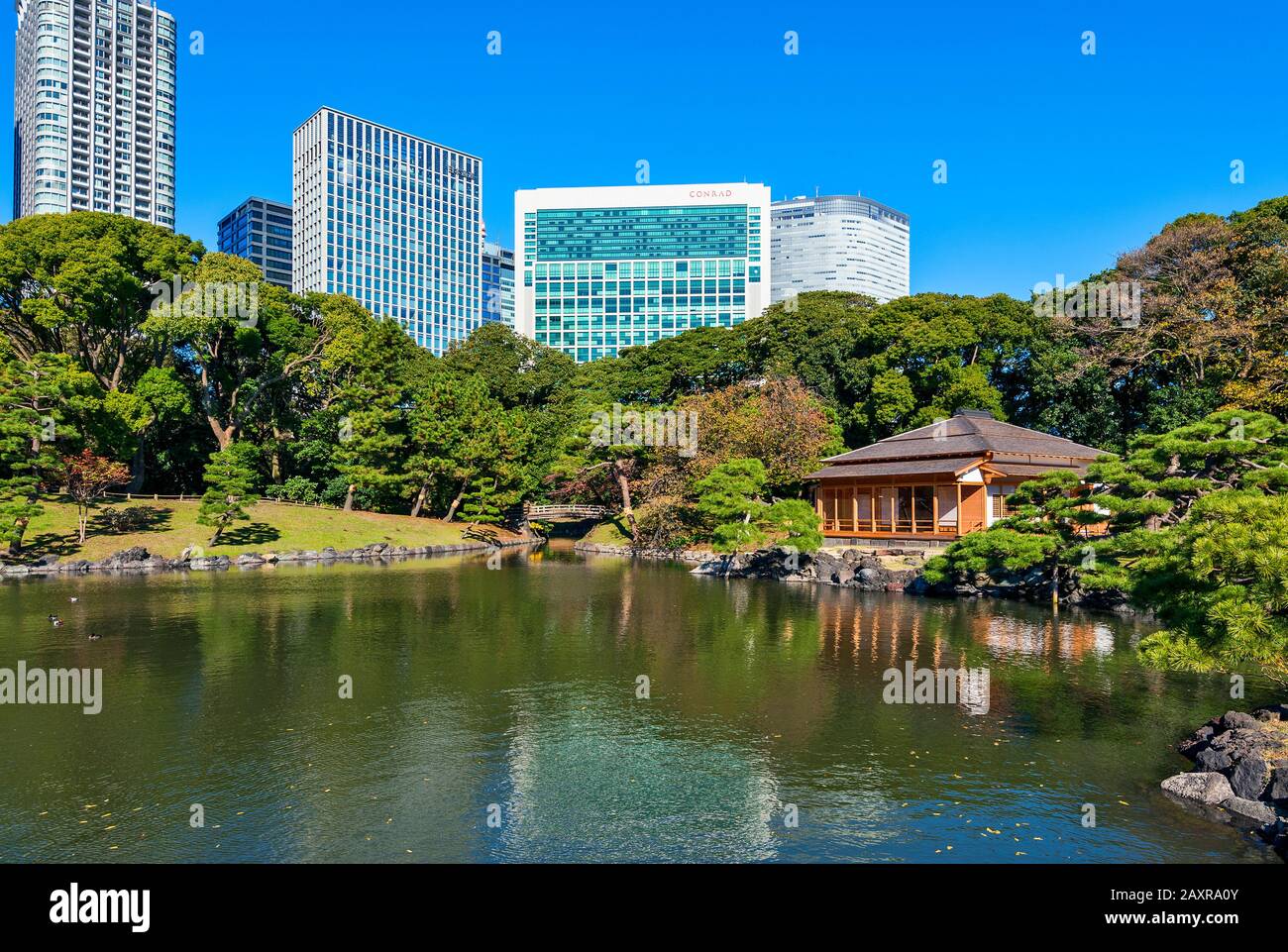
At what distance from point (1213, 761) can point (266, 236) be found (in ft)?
505

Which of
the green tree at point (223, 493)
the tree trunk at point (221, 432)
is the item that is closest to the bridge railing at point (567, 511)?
the tree trunk at point (221, 432)

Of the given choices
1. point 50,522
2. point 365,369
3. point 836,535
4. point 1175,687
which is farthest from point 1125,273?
point 50,522

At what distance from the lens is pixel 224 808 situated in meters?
9.42

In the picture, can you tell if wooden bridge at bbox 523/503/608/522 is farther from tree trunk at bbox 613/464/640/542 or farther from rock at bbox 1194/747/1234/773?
rock at bbox 1194/747/1234/773

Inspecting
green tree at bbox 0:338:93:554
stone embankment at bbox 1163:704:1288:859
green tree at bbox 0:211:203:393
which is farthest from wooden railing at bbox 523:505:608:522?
stone embankment at bbox 1163:704:1288:859

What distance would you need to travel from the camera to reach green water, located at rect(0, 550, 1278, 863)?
28.7 ft

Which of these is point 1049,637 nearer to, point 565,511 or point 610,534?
point 610,534

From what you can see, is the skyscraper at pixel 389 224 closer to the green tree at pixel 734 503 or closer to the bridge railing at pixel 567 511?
the bridge railing at pixel 567 511

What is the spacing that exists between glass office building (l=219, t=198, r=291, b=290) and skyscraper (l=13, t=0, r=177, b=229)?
15.0 metres

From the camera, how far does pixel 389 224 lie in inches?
5335

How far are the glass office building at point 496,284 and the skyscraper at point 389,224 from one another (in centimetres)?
1504

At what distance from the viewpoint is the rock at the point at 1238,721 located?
11.2 m

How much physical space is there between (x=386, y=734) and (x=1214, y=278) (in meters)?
41.3
